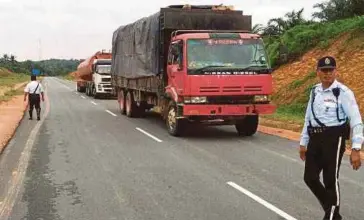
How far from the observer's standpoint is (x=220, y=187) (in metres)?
7.66

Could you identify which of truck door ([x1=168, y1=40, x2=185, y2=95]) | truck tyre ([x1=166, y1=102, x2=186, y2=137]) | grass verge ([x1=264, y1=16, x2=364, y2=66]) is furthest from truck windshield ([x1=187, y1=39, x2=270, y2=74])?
grass verge ([x1=264, y1=16, x2=364, y2=66])

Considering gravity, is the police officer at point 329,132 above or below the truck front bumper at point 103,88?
above

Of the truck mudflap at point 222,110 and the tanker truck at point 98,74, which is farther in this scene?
the tanker truck at point 98,74

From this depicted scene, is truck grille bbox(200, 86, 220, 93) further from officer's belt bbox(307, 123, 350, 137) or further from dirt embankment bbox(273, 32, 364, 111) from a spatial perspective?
dirt embankment bbox(273, 32, 364, 111)

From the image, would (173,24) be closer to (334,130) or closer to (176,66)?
(176,66)

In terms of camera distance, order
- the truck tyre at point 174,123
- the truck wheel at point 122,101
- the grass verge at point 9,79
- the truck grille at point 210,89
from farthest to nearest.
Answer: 1. the grass verge at point 9,79
2. the truck wheel at point 122,101
3. the truck tyre at point 174,123
4. the truck grille at point 210,89

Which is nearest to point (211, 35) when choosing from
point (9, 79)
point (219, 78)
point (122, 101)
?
point (219, 78)

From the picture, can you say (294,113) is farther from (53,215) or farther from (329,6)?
(53,215)

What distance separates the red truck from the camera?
12.7m

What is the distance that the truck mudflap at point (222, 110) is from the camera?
41.5ft

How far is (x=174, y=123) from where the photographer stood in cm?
1371

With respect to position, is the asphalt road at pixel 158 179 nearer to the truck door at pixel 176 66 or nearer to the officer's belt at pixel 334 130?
the officer's belt at pixel 334 130

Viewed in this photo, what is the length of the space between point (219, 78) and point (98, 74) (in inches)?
889

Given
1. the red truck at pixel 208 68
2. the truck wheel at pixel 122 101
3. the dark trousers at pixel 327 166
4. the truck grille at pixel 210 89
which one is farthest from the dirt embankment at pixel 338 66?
the dark trousers at pixel 327 166
